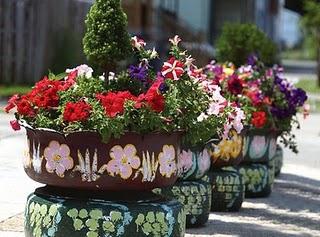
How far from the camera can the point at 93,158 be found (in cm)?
634

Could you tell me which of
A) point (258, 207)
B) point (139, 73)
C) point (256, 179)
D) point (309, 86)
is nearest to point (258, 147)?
point (256, 179)

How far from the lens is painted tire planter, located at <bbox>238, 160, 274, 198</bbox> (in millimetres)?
10586

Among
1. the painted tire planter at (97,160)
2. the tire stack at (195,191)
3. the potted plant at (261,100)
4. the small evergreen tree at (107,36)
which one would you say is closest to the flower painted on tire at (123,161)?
the painted tire planter at (97,160)

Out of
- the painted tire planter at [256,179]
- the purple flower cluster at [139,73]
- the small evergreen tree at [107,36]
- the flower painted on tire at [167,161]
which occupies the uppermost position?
the small evergreen tree at [107,36]

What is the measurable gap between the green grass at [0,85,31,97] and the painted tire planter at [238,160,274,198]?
12.3 metres

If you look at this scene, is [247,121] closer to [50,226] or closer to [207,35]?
[50,226]

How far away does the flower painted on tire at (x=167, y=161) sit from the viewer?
21.5 ft

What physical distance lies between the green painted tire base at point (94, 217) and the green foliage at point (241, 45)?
19.6ft

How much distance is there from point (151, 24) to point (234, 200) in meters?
25.7

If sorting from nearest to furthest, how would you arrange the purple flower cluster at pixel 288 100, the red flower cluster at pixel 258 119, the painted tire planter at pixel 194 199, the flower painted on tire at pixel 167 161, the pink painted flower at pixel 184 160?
1. the flower painted on tire at pixel 167 161
2. the pink painted flower at pixel 184 160
3. the painted tire planter at pixel 194 199
4. the red flower cluster at pixel 258 119
5. the purple flower cluster at pixel 288 100

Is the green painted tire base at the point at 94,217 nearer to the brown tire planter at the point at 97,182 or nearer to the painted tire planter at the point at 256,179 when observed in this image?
the brown tire planter at the point at 97,182

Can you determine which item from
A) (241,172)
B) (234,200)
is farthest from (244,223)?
(241,172)

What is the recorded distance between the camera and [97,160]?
6.34 m

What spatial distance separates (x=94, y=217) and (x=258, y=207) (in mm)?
4154
